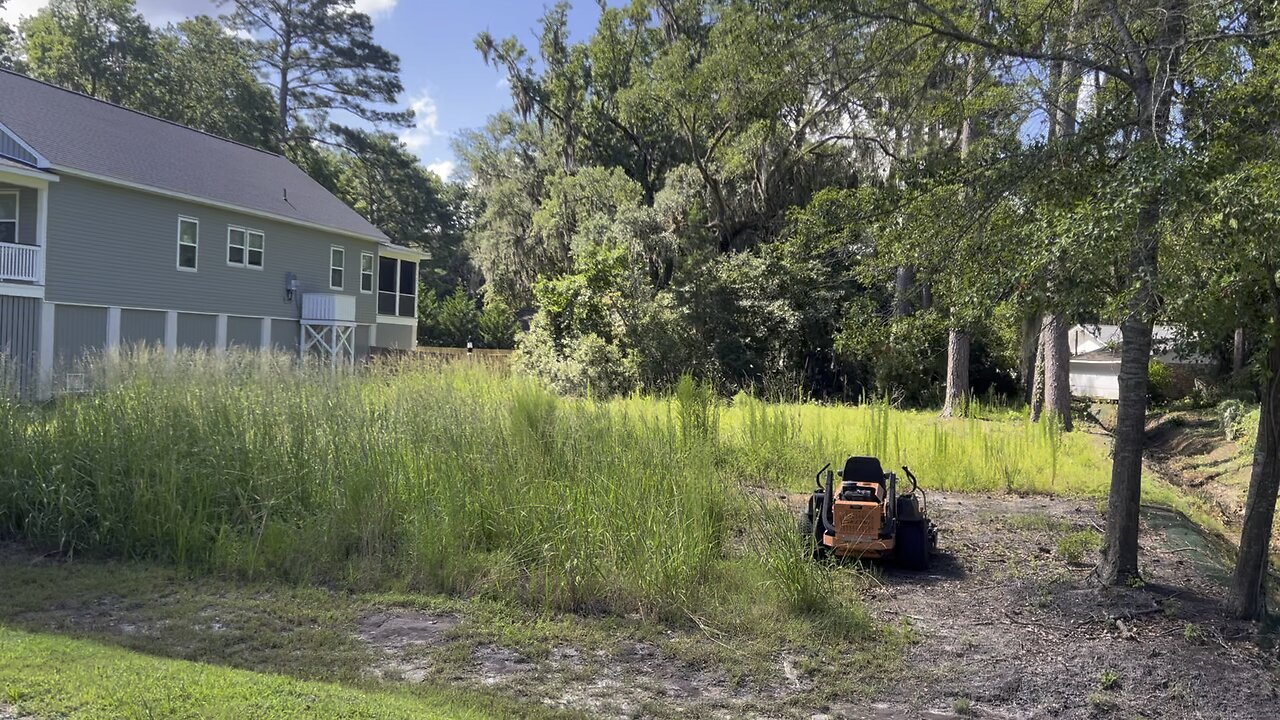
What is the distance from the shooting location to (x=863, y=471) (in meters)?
7.87

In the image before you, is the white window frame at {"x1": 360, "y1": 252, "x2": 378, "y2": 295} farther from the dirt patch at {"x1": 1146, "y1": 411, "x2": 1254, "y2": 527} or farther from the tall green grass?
the dirt patch at {"x1": 1146, "y1": 411, "x2": 1254, "y2": 527}

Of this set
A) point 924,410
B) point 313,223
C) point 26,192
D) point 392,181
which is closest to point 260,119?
point 392,181

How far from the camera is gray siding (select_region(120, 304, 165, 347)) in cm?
2259

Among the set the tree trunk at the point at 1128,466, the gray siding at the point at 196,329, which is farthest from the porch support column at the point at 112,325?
the tree trunk at the point at 1128,466

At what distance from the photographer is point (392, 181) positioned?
44.5m

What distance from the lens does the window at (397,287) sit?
1331 inches

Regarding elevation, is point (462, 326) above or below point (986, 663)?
above

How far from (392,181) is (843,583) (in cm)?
4128

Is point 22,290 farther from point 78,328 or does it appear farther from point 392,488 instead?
point 392,488

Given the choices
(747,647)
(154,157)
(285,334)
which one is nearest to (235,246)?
(154,157)

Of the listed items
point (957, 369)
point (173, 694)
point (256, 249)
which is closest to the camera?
point (173, 694)

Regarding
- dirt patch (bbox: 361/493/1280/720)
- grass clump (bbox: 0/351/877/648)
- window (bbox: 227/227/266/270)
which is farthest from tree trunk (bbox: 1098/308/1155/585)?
window (bbox: 227/227/266/270)

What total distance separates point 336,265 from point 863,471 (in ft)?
83.8

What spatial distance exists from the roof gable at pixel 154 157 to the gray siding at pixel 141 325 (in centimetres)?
312
